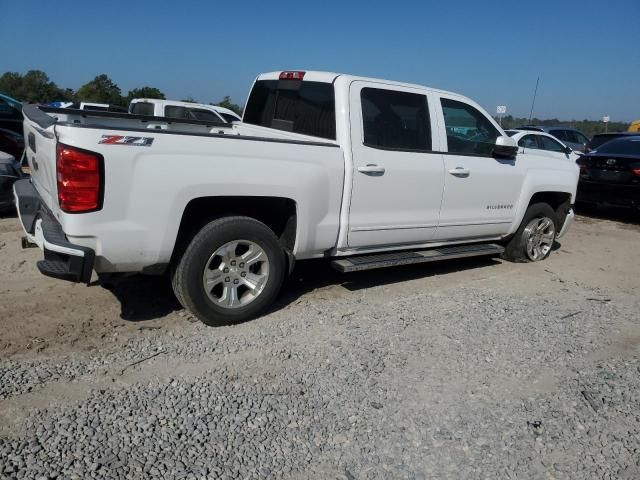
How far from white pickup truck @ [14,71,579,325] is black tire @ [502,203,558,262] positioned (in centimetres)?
8

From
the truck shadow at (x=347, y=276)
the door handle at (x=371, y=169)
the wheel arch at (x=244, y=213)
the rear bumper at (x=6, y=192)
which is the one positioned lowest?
the truck shadow at (x=347, y=276)

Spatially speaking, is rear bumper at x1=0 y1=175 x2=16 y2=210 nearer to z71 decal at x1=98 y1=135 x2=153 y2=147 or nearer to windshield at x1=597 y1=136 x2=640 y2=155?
z71 decal at x1=98 y1=135 x2=153 y2=147

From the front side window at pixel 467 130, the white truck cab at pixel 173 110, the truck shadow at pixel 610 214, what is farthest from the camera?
the white truck cab at pixel 173 110

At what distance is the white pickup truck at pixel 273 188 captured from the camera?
11.1 feet

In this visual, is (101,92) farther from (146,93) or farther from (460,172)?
(460,172)

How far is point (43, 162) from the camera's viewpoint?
379 cm

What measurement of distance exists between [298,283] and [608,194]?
23.6 ft

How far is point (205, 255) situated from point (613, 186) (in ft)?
28.0

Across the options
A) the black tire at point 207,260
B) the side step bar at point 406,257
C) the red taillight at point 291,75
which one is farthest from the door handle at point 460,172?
the black tire at point 207,260

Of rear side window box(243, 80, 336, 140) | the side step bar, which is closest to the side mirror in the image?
the side step bar

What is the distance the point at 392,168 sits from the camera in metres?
4.63

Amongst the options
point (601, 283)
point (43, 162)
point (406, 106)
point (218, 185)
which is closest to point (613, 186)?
point (601, 283)

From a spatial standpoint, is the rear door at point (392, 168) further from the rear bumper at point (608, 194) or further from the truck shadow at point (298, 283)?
the rear bumper at point (608, 194)

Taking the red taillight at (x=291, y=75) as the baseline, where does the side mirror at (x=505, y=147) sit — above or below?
below
